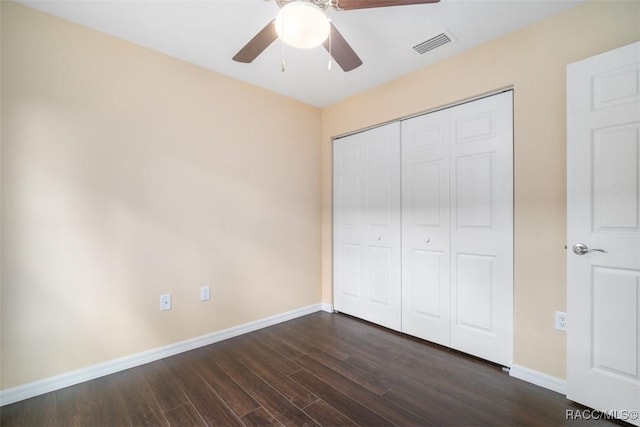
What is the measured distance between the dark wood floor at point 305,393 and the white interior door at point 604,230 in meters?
0.25

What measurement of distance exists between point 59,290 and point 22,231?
1.39 feet

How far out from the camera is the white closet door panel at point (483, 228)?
200 centimetres

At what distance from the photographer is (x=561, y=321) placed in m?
1.75

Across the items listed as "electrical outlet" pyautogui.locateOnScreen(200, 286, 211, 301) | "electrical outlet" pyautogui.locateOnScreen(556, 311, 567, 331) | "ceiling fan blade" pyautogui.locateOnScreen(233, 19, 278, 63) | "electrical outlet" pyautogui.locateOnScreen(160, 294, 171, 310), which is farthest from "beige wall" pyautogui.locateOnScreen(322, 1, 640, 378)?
"electrical outlet" pyautogui.locateOnScreen(160, 294, 171, 310)

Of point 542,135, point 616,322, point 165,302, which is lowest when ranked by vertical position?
point 165,302

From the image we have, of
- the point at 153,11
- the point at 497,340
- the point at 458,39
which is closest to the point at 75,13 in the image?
the point at 153,11

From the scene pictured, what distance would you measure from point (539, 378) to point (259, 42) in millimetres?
2756

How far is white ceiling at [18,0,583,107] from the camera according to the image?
1.73 metres

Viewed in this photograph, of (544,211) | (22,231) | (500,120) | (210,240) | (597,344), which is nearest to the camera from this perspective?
(597,344)

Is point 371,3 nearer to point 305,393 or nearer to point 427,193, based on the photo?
point 427,193

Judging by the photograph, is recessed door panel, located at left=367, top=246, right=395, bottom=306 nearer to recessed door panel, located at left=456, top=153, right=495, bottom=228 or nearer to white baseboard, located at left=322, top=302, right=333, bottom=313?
white baseboard, located at left=322, top=302, right=333, bottom=313

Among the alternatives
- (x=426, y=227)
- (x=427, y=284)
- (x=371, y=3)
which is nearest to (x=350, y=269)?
(x=427, y=284)

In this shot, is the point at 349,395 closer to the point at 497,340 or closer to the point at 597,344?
the point at 497,340

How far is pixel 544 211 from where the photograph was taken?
1.83 meters
